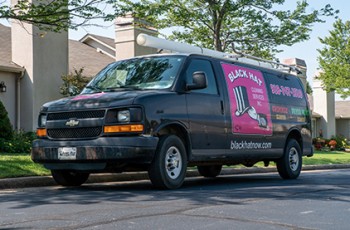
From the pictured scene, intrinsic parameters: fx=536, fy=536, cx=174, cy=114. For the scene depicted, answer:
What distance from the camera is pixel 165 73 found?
8.72m

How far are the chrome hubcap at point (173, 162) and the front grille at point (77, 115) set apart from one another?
1.20 meters

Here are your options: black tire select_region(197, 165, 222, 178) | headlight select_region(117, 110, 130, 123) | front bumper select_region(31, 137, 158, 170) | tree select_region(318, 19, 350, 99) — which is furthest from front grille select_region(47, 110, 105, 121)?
tree select_region(318, 19, 350, 99)

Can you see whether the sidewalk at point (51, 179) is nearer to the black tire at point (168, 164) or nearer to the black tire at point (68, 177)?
the black tire at point (68, 177)

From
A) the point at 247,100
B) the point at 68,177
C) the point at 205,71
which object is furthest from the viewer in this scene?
the point at 247,100

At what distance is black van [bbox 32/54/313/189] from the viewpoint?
7.76 meters

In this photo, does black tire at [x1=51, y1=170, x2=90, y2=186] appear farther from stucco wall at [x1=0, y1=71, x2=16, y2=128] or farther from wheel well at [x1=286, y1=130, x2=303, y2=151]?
stucco wall at [x1=0, y1=71, x2=16, y2=128]

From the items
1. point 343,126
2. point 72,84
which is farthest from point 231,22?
point 343,126

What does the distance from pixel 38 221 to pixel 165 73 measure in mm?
3945

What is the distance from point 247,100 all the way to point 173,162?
2.64 meters

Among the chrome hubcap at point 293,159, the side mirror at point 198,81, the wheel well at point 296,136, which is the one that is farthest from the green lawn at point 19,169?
the wheel well at point 296,136

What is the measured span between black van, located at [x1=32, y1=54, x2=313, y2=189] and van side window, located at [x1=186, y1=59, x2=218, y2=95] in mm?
19

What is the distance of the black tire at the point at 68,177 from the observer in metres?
8.91

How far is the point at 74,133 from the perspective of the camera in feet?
26.5

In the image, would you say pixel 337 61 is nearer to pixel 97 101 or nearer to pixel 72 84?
pixel 72 84
